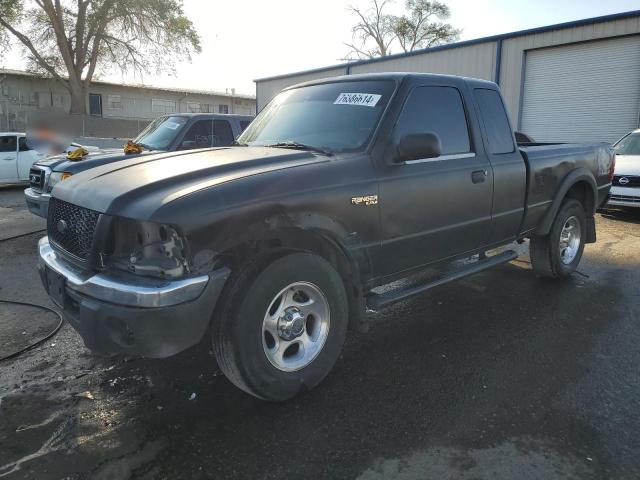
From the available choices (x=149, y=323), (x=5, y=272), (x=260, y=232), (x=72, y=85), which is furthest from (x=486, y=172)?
(x=72, y=85)

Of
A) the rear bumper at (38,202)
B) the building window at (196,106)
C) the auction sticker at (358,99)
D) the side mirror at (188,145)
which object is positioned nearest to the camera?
the auction sticker at (358,99)

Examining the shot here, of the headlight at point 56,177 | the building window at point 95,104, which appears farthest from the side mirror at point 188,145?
the building window at point 95,104

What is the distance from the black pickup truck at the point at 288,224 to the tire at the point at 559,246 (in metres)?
1.15

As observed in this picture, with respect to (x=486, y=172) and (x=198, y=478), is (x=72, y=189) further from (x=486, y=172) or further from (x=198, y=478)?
(x=486, y=172)

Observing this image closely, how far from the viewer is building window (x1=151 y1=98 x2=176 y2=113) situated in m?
39.7

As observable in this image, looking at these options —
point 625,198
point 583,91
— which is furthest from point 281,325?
point 583,91

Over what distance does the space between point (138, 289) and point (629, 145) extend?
1148 cm

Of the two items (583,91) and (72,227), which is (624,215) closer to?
(583,91)

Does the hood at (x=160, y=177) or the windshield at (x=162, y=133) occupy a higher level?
the windshield at (x=162, y=133)

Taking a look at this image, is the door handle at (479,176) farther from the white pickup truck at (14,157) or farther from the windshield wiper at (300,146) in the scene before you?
the white pickup truck at (14,157)

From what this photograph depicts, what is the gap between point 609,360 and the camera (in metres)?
3.73

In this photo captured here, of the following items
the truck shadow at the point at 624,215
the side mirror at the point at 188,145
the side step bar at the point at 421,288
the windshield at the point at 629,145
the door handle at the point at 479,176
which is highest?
the windshield at the point at 629,145

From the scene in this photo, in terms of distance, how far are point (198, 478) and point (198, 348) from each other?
1577mm

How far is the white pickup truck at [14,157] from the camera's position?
43.6 feet
